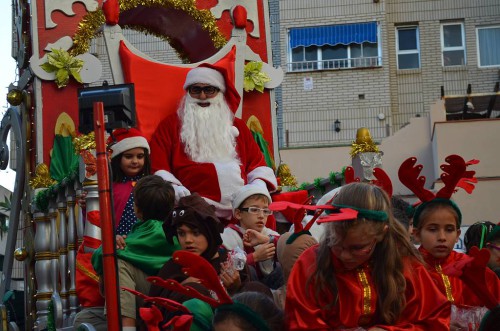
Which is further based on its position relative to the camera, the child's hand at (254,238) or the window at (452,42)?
the window at (452,42)

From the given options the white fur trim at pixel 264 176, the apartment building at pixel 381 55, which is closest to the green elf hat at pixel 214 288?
the white fur trim at pixel 264 176

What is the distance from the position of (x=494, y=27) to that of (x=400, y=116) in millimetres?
3293

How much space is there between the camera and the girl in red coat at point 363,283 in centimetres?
455

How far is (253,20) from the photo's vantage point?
10.2 m

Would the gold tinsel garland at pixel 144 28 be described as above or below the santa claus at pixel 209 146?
above

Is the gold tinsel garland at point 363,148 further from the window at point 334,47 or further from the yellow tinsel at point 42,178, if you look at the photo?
the window at point 334,47

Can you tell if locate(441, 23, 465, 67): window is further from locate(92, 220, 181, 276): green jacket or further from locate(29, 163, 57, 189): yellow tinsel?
locate(92, 220, 181, 276): green jacket

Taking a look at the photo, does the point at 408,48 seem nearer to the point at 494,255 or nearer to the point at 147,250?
the point at 494,255

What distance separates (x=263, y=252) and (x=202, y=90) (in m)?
2.60

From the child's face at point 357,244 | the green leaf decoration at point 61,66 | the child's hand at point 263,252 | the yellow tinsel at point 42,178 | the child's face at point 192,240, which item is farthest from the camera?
the green leaf decoration at point 61,66

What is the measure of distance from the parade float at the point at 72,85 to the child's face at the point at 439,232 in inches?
118

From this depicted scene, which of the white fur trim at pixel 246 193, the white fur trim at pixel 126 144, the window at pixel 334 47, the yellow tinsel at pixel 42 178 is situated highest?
the window at pixel 334 47

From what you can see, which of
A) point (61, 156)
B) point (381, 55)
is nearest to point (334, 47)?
point (381, 55)

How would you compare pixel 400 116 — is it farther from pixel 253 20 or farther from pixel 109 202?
pixel 109 202
